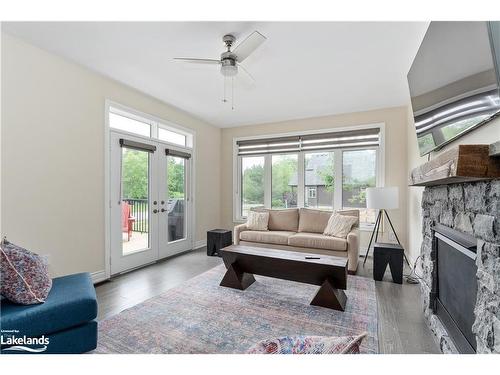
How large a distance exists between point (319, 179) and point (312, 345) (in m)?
4.26

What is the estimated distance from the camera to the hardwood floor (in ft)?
6.48

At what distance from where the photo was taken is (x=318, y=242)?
12.1 feet

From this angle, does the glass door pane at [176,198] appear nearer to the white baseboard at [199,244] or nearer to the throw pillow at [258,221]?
the white baseboard at [199,244]

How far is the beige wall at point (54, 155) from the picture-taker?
7.85 ft

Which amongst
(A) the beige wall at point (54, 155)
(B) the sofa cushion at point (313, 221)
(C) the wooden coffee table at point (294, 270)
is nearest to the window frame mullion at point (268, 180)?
(B) the sofa cushion at point (313, 221)

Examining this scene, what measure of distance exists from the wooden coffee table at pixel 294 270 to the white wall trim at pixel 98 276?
159 centimetres

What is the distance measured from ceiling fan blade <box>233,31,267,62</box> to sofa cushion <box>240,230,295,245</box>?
2703 millimetres

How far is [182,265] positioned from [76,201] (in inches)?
70.3

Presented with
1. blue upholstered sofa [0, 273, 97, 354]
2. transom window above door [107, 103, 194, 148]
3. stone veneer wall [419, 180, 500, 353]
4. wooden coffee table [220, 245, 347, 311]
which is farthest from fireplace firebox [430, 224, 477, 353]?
transom window above door [107, 103, 194, 148]

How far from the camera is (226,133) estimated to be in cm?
578

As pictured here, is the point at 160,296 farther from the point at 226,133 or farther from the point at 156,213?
the point at 226,133

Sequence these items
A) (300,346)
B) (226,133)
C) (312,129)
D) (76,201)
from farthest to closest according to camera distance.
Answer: (226,133) → (312,129) → (76,201) → (300,346)
